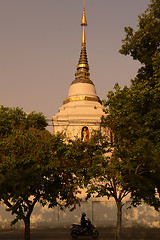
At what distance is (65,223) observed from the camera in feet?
77.0

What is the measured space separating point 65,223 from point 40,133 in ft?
36.9

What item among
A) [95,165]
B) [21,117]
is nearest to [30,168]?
[95,165]

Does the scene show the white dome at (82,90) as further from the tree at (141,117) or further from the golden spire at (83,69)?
the tree at (141,117)

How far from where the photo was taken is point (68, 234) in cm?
1981

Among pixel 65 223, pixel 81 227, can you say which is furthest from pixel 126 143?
pixel 65 223

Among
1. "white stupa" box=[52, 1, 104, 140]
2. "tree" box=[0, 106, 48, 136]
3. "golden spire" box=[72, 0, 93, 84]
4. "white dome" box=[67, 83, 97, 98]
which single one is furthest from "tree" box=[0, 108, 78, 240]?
"golden spire" box=[72, 0, 93, 84]

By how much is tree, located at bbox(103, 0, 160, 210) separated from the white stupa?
2024cm

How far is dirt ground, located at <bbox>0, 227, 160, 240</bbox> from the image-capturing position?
60.7ft

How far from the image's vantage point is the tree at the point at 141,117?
548 inches

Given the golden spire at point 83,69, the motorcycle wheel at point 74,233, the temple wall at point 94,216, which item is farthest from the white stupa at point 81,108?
the motorcycle wheel at point 74,233

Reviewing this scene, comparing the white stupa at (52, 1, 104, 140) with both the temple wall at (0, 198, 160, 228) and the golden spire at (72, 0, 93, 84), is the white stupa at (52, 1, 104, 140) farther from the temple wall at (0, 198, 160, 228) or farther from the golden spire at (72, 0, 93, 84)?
the temple wall at (0, 198, 160, 228)

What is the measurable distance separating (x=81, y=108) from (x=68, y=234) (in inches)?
1007

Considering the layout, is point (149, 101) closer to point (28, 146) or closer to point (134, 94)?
point (134, 94)

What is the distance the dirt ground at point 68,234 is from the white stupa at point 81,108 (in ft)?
53.5
